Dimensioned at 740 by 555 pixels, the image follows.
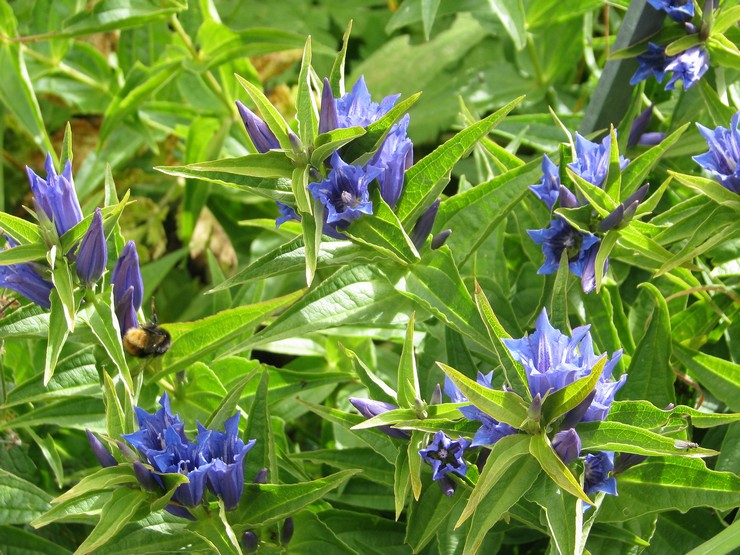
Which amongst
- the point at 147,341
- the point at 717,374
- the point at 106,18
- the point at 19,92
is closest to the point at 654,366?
the point at 717,374

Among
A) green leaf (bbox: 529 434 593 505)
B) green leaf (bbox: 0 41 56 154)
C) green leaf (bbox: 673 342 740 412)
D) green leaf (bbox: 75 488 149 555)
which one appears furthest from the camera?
green leaf (bbox: 0 41 56 154)

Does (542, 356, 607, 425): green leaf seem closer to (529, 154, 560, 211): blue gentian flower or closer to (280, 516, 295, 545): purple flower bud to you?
(529, 154, 560, 211): blue gentian flower

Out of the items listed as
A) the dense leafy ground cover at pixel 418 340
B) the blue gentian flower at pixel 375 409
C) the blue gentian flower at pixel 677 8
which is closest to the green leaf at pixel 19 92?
the dense leafy ground cover at pixel 418 340

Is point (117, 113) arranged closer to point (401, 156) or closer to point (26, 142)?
point (26, 142)

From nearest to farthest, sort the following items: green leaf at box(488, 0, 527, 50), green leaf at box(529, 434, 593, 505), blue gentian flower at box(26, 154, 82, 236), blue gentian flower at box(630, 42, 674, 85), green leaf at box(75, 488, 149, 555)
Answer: green leaf at box(529, 434, 593, 505), green leaf at box(75, 488, 149, 555), blue gentian flower at box(26, 154, 82, 236), blue gentian flower at box(630, 42, 674, 85), green leaf at box(488, 0, 527, 50)

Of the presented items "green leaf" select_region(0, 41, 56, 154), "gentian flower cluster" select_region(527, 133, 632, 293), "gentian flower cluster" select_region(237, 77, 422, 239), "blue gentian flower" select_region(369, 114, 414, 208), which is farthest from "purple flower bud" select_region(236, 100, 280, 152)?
"green leaf" select_region(0, 41, 56, 154)

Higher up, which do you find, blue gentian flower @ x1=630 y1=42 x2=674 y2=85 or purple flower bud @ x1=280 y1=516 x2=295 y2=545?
blue gentian flower @ x1=630 y1=42 x2=674 y2=85

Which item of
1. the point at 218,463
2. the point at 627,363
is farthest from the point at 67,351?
the point at 627,363

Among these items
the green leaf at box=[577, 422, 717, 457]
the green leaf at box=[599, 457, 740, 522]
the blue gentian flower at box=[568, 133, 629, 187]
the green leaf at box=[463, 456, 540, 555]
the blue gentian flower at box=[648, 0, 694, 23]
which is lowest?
the green leaf at box=[599, 457, 740, 522]
